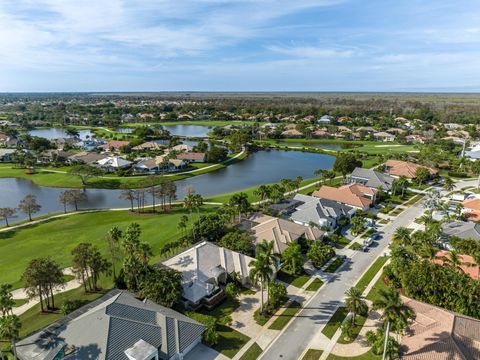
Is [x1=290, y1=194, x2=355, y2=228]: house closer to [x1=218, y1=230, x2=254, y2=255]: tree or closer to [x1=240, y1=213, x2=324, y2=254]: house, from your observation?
[x1=240, y1=213, x2=324, y2=254]: house

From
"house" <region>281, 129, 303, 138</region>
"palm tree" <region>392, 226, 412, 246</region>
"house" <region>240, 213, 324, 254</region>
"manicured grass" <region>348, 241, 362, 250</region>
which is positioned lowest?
"manicured grass" <region>348, 241, 362, 250</region>

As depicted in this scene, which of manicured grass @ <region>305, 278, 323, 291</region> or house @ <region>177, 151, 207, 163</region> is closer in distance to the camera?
manicured grass @ <region>305, 278, 323, 291</region>

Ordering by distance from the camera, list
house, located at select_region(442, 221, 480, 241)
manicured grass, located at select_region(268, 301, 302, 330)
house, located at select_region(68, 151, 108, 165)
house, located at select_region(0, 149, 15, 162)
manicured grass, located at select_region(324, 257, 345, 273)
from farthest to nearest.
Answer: house, located at select_region(0, 149, 15, 162) < house, located at select_region(68, 151, 108, 165) < house, located at select_region(442, 221, 480, 241) < manicured grass, located at select_region(324, 257, 345, 273) < manicured grass, located at select_region(268, 301, 302, 330)

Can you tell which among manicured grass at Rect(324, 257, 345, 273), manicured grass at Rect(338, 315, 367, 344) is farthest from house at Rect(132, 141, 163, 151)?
manicured grass at Rect(338, 315, 367, 344)

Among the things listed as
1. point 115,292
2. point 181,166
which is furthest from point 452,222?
point 181,166

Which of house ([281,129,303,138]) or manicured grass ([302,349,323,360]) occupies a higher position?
house ([281,129,303,138])

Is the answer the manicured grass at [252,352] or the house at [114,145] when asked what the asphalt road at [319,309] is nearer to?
the manicured grass at [252,352]

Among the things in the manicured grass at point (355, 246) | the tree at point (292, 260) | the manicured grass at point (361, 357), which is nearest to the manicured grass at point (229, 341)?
the manicured grass at point (361, 357)
